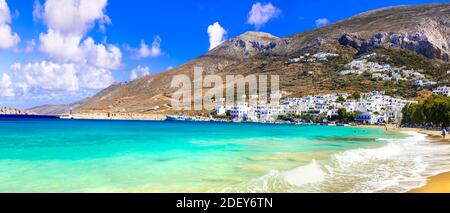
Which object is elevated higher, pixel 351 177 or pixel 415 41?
pixel 415 41

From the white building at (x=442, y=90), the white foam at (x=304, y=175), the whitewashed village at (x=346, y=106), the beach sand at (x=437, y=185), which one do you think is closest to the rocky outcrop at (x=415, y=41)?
the whitewashed village at (x=346, y=106)

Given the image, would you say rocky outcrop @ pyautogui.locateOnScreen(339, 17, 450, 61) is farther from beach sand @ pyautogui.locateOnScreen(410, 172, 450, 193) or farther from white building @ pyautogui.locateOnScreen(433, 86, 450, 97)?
beach sand @ pyautogui.locateOnScreen(410, 172, 450, 193)

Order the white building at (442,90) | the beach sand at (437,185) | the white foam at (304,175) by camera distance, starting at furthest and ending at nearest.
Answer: the white building at (442,90) → the white foam at (304,175) → the beach sand at (437,185)

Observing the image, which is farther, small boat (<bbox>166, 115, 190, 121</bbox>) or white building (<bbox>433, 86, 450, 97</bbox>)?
small boat (<bbox>166, 115, 190, 121</bbox>)

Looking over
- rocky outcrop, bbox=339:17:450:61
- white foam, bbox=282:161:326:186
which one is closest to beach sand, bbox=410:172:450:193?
white foam, bbox=282:161:326:186

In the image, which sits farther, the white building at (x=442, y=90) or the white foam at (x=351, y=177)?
the white building at (x=442, y=90)

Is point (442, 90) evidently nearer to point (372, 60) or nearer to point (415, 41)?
point (372, 60)

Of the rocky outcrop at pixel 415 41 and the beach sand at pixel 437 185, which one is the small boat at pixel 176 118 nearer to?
the rocky outcrop at pixel 415 41

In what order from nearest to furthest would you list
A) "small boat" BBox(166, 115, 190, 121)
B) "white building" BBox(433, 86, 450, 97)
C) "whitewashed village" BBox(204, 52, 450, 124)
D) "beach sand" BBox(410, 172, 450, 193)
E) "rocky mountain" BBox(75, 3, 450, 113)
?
"beach sand" BBox(410, 172, 450, 193) → "white building" BBox(433, 86, 450, 97) → "whitewashed village" BBox(204, 52, 450, 124) → "rocky mountain" BBox(75, 3, 450, 113) → "small boat" BBox(166, 115, 190, 121)

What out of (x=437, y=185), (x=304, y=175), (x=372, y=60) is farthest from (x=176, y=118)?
(x=437, y=185)

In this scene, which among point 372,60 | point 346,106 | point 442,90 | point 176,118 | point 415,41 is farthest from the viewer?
point 415,41

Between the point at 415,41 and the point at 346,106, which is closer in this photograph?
the point at 346,106
